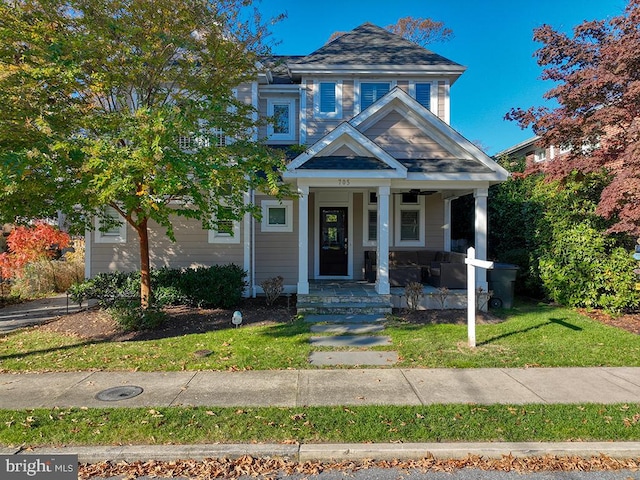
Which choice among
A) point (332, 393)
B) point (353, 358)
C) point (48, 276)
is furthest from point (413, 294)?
point (48, 276)

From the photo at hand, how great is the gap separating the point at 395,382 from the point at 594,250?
284 inches

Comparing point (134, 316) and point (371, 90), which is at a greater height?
point (371, 90)

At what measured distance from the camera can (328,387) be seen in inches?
194

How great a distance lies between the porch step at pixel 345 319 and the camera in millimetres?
8289

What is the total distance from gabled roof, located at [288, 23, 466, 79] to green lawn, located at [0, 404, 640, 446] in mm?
10583

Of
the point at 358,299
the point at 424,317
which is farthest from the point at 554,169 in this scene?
the point at 358,299

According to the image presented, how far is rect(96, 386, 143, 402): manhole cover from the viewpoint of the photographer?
462 centimetres

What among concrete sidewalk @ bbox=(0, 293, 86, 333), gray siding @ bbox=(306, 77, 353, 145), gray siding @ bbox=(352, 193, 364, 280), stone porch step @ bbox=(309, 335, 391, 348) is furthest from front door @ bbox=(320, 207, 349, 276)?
concrete sidewalk @ bbox=(0, 293, 86, 333)

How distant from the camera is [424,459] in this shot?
3463 millimetres

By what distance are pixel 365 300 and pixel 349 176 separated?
291 centimetres

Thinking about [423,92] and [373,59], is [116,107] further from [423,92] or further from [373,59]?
[423,92]

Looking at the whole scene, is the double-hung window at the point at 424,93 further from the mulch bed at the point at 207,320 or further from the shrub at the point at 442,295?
the mulch bed at the point at 207,320

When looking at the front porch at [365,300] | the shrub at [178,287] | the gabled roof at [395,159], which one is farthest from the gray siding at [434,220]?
the shrub at [178,287]

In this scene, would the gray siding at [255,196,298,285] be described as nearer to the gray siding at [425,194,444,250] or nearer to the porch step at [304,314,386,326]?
the porch step at [304,314,386,326]
